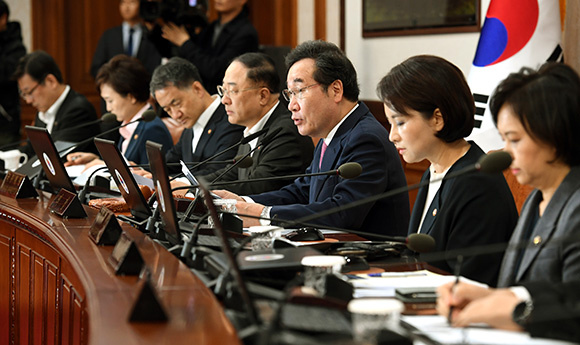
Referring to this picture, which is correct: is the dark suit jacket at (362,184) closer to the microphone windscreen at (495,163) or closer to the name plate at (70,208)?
the name plate at (70,208)

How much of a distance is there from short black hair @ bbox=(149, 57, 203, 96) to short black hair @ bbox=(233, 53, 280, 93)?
1.91 feet

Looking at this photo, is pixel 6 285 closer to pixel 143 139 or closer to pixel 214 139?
pixel 214 139

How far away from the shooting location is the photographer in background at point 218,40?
4727 millimetres

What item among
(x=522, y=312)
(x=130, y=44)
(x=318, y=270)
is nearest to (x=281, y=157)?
(x=318, y=270)

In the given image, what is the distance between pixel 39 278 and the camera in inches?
95.9

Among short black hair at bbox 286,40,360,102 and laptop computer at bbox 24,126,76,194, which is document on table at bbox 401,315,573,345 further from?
laptop computer at bbox 24,126,76,194

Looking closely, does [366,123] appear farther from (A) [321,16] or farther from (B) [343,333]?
(A) [321,16]

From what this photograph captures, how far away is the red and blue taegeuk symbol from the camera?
3373mm

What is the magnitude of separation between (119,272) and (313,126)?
132cm

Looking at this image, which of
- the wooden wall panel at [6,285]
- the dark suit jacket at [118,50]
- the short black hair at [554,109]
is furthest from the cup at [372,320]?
the dark suit jacket at [118,50]

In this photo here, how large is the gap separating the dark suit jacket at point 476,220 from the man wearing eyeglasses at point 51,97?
322 cm

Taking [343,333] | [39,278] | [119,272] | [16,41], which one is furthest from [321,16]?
[343,333]

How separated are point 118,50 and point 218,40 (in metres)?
1.14

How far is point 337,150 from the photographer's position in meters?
2.83
